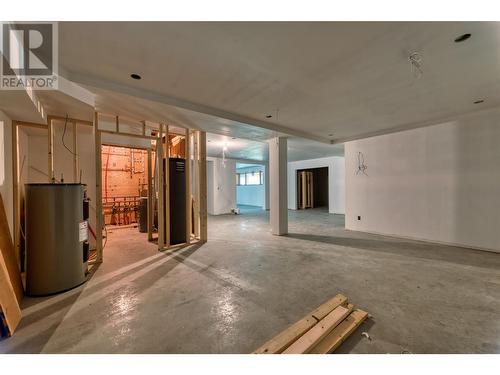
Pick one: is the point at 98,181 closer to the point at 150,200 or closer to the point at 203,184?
the point at 150,200

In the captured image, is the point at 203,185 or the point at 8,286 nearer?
the point at 8,286

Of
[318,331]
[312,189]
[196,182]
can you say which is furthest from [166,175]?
[312,189]

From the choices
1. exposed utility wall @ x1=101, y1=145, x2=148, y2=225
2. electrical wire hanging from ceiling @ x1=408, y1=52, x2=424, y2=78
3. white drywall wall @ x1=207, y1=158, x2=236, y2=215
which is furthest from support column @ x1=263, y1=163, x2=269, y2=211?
electrical wire hanging from ceiling @ x1=408, y1=52, x2=424, y2=78

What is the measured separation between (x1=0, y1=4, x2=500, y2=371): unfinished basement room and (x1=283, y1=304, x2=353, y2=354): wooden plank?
1 centimetres

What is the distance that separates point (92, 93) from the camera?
263cm

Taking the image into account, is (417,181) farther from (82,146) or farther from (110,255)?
(82,146)

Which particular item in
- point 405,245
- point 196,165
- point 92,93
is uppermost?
point 92,93

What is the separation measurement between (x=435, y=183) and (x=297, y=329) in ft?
15.1

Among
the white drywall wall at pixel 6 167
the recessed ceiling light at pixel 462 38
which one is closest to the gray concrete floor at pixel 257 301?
the white drywall wall at pixel 6 167

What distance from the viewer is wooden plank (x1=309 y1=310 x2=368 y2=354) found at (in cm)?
151

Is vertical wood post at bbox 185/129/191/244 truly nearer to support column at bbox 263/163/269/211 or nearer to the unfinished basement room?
the unfinished basement room

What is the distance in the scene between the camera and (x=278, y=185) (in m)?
5.14
